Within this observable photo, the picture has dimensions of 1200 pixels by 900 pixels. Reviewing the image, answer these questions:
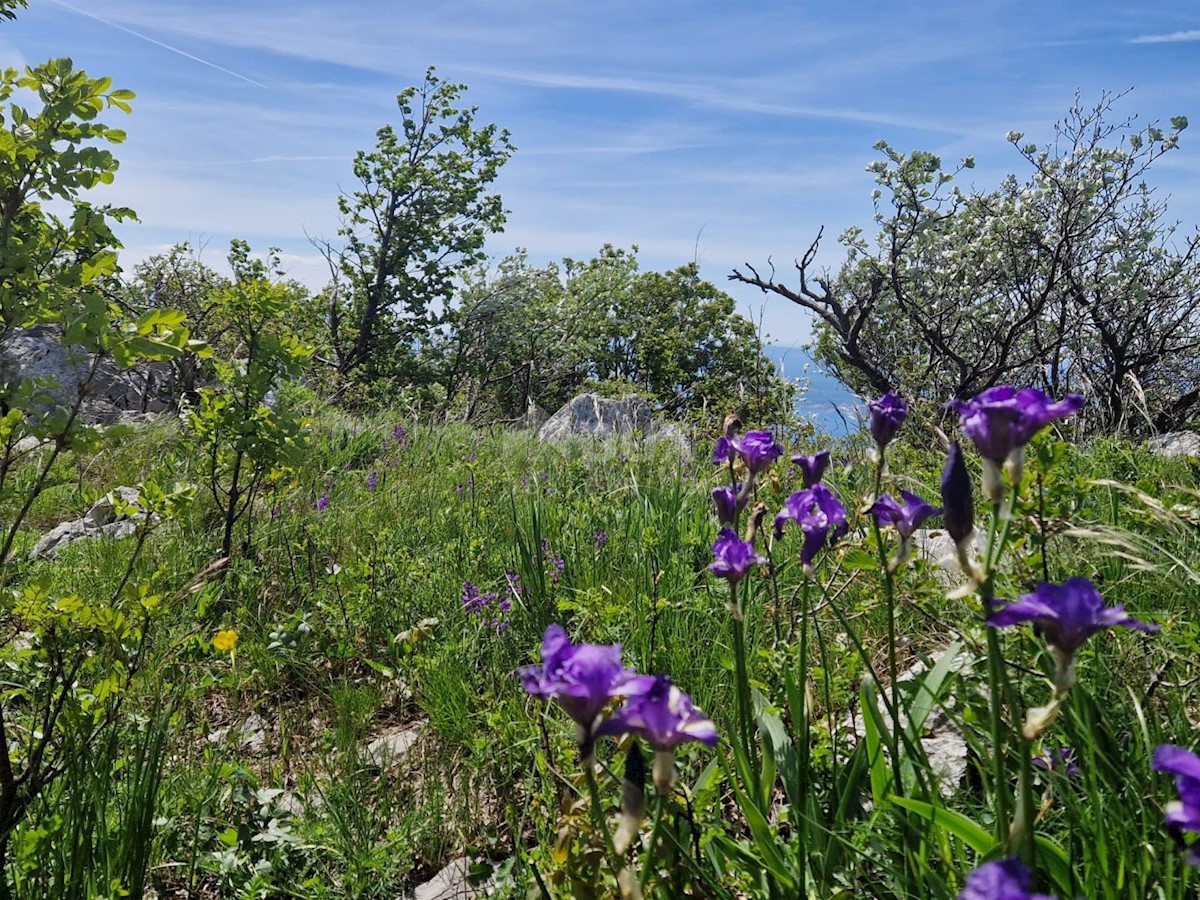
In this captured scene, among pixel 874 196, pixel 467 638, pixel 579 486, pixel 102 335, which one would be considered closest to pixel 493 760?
pixel 467 638

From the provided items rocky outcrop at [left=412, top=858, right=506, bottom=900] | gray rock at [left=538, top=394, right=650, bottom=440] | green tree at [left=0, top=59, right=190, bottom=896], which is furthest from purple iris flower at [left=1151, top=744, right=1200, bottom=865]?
gray rock at [left=538, top=394, right=650, bottom=440]

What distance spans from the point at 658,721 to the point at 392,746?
5.76ft

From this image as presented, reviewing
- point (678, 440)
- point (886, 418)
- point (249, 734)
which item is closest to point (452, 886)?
point (249, 734)

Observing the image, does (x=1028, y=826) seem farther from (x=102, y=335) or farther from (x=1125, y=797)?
(x=102, y=335)

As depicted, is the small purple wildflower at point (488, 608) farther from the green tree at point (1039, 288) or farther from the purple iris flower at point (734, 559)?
the green tree at point (1039, 288)

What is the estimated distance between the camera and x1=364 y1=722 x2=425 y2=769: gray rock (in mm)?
2197

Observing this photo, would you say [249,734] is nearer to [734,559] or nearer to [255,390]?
[255,390]

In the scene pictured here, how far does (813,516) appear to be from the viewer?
140 centimetres

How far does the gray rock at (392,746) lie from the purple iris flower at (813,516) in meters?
1.36

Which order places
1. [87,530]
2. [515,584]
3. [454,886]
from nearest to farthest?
[454,886] < [515,584] < [87,530]

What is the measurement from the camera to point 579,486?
4637 mm

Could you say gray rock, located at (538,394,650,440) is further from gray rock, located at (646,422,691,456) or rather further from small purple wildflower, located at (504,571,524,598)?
small purple wildflower, located at (504,571,524,598)

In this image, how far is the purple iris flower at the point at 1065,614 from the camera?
31.5 inches

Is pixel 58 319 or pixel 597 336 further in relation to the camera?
pixel 597 336
